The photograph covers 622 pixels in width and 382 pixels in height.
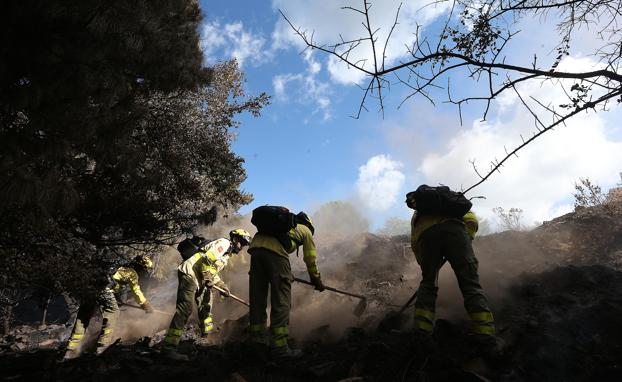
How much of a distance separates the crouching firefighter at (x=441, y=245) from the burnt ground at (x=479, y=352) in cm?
30

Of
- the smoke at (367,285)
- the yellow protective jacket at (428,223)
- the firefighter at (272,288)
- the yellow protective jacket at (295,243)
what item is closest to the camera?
the yellow protective jacket at (428,223)

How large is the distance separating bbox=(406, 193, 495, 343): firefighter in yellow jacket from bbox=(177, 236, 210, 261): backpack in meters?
4.11

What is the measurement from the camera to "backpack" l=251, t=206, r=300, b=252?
4.99 m

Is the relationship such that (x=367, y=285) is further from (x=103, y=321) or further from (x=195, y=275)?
(x=103, y=321)

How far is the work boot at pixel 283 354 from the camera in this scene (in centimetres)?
441

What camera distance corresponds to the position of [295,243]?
5277 millimetres

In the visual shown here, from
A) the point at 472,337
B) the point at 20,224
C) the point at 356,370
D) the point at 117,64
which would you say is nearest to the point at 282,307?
the point at 356,370

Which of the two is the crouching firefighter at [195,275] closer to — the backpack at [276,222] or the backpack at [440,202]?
the backpack at [276,222]

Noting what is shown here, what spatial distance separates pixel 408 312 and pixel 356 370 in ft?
6.95

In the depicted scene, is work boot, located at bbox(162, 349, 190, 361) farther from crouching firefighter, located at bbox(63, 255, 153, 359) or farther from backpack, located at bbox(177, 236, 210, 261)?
crouching firefighter, located at bbox(63, 255, 153, 359)

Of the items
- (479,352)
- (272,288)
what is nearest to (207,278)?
(272,288)

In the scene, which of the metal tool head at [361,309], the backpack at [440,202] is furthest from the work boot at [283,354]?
the backpack at [440,202]

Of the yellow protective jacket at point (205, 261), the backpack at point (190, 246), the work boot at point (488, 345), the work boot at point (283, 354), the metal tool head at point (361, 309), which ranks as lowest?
the work boot at point (283, 354)

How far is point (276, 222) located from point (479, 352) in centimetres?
273
